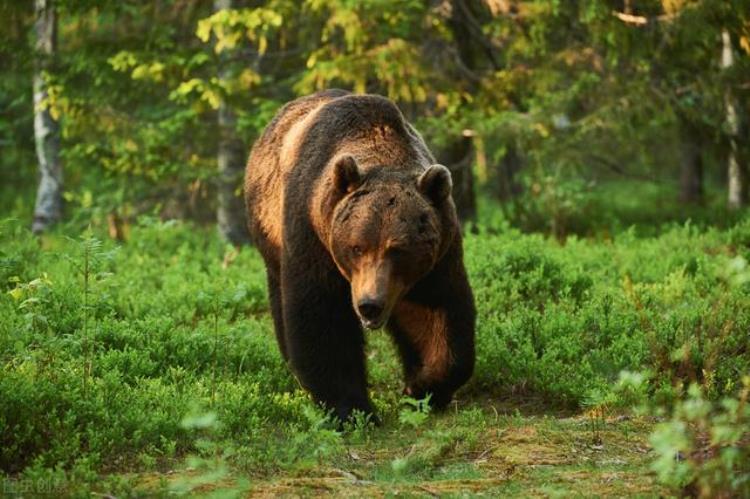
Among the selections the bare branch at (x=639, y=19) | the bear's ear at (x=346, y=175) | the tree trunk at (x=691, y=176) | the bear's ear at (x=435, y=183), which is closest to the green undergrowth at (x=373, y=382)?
the bear's ear at (x=435, y=183)

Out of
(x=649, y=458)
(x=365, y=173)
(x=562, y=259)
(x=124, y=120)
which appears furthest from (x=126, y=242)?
(x=649, y=458)

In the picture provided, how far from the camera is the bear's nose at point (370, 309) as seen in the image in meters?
5.69

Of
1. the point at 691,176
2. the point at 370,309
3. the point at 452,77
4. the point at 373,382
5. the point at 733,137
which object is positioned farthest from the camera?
the point at 691,176

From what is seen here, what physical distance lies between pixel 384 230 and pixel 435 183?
1.62 feet

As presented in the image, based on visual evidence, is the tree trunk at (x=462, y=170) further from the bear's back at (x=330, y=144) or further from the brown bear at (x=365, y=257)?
the brown bear at (x=365, y=257)

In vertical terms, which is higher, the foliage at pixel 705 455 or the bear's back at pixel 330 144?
the bear's back at pixel 330 144

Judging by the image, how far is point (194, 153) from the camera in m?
15.0

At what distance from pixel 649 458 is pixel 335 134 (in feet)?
10.1

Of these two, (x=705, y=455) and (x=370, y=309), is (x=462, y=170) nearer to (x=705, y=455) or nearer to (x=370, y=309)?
(x=370, y=309)

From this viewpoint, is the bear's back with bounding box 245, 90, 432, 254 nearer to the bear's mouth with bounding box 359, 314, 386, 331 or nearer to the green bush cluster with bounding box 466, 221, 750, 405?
the bear's mouth with bounding box 359, 314, 386, 331

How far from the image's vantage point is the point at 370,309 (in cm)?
572

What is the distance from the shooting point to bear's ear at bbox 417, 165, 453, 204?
19.9 ft

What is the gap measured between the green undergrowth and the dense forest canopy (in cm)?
251

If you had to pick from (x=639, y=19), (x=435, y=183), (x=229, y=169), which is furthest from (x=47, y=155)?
(x=435, y=183)
